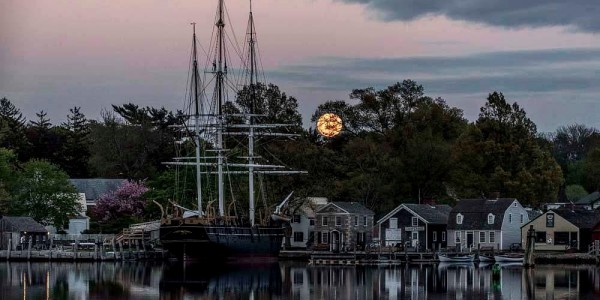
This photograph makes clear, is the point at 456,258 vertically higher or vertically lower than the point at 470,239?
lower

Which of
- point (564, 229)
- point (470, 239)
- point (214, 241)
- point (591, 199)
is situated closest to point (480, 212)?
point (470, 239)

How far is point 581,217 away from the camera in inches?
4577

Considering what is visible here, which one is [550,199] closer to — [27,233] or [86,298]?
[27,233]

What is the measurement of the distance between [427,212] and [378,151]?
55.9 ft

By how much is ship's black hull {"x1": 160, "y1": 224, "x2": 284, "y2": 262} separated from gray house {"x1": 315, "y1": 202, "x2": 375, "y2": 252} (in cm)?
1306

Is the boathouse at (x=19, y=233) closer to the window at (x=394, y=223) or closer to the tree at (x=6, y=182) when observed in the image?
the tree at (x=6, y=182)

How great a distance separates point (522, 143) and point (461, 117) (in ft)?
90.9

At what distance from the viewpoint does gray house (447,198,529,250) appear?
4729 inches

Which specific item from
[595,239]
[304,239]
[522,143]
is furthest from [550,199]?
[304,239]

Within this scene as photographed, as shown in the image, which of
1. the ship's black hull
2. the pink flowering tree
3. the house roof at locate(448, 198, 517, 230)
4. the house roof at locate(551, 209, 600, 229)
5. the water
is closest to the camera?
the water

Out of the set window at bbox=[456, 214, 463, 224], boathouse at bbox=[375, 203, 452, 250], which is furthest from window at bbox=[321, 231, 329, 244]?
window at bbox=[456, 214, 463, 224]

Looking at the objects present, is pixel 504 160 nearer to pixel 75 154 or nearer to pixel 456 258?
pixel 456 258

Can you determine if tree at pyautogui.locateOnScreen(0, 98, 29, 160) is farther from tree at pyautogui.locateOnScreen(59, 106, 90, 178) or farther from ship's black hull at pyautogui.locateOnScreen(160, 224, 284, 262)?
ship's black hull at pyautogui.locateOnScreen(160, 224, 284, 262)

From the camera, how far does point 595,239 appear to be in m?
115
